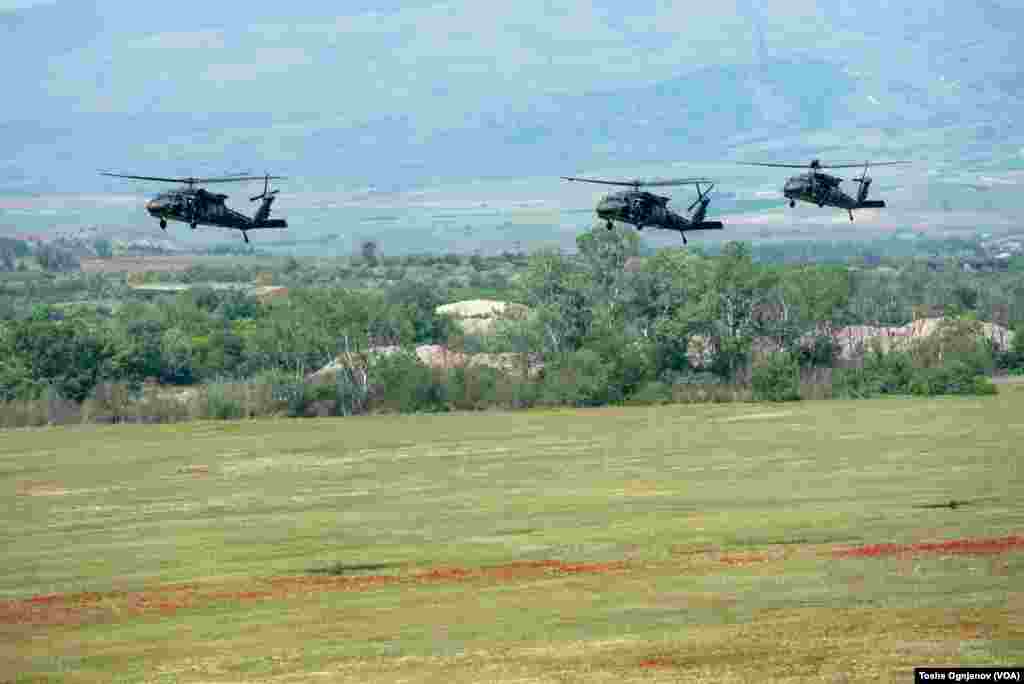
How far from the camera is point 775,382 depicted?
110 meters

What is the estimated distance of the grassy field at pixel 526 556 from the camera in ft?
123

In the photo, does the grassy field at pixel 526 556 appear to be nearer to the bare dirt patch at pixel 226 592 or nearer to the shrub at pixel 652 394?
the bare dirt patch at pixel 226 592

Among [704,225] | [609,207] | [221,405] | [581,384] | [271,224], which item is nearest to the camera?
[609,207]

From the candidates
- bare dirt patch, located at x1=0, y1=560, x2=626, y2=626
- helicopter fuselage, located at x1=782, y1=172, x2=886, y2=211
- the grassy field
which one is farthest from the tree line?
bare dirt patch, located at x1=0, y1=560, x2=626, y2=626

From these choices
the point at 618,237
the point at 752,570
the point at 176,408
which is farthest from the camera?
the point at 618,237

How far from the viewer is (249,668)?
3766cm

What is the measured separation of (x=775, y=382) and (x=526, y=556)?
2376 inches

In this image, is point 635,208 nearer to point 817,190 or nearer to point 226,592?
point 817,190

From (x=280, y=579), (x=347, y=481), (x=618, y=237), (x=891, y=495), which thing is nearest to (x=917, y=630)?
(x=280, y=579)

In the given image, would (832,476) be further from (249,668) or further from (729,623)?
(249,668)

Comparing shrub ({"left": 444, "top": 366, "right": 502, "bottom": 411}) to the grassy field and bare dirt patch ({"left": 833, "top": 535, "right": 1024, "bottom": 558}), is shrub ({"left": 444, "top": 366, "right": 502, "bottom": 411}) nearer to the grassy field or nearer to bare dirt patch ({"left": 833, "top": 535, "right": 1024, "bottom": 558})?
the grassy field

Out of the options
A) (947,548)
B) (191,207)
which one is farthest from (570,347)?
(947,548)

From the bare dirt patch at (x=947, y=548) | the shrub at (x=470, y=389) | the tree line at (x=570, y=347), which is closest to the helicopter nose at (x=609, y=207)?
the bare dirt patch at (x=947, y=548)

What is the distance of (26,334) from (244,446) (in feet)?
101
